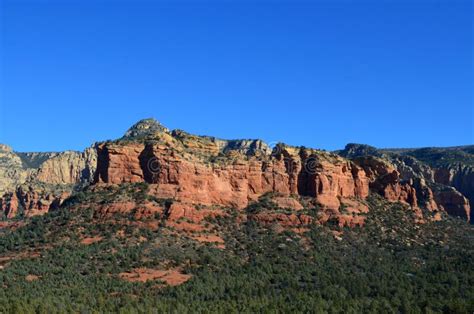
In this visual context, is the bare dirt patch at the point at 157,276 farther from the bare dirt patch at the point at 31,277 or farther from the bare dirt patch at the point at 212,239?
the bare dirt patch at the point at 212,239

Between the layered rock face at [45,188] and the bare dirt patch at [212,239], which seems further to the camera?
the layered rock face at [45,188]

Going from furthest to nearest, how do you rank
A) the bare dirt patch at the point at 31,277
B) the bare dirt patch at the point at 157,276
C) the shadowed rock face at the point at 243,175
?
the shadowed rock face at the point at 243,175
the bare dirt patch at the point at 157,276
the bare dirt patch at the point at 31,277

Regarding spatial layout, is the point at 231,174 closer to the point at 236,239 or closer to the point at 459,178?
the point at 236,239

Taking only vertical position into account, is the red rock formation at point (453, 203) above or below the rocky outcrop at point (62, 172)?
below

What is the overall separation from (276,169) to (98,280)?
42073 mm

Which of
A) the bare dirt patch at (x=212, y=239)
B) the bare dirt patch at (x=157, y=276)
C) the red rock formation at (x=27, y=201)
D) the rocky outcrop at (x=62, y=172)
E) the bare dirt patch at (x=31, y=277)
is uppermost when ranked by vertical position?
the rocky outcrop at (x=62, y=172)

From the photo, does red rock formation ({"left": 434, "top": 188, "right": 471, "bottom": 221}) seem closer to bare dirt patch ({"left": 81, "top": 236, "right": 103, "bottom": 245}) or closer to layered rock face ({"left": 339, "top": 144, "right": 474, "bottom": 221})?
layered rock face ({"left": 339, "top": 144, "right": 474, "bottom": 221})

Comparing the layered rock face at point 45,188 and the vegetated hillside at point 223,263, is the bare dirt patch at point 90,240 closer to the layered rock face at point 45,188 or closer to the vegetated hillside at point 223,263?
the vegetated hillside at point 223,263

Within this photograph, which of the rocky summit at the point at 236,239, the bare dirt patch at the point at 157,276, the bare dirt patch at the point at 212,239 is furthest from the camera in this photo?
the bare dirt patch at the point at 212,239

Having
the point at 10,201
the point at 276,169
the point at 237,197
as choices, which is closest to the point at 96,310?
the point at 237,197

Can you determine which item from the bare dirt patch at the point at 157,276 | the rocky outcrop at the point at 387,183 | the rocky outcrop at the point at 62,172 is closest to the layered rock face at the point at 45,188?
the rocky outcrop at the point at 62,172

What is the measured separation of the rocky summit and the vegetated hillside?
0.23 m

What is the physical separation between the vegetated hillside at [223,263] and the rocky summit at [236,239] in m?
0.23

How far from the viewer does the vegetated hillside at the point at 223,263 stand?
232 feet
